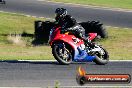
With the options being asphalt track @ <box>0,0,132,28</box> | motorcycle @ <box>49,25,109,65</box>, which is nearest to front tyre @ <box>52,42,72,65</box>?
motorcycle @ <box>49,25,109,65</box>

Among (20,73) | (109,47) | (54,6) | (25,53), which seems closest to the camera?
(20,73)

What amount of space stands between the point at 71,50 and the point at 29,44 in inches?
305

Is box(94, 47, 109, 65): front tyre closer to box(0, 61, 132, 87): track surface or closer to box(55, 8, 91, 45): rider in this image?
box(0, 61, 132, 87): track surface

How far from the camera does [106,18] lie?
104 ft

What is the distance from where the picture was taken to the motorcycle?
15625 millimetres

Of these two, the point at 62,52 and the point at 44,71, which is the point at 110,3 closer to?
the point at 62,52

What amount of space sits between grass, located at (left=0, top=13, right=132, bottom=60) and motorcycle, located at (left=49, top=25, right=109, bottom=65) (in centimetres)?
180

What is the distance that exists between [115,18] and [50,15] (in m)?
3.85

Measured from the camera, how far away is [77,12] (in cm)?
3356

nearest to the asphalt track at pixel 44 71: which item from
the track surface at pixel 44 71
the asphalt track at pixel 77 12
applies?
the track surface at pixel 44 71

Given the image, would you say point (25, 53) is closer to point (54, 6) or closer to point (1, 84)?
point (1, 84)

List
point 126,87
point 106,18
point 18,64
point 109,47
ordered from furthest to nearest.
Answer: point 106,18 → point 109,47 → point 18,64 → point 126,87

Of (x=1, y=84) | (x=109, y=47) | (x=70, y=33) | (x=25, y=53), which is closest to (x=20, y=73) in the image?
(x=1, y=84)

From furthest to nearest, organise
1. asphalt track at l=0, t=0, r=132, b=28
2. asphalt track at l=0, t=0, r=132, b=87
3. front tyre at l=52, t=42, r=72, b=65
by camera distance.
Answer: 1. asphalt track at l=0, t=0, r=132, b=28
2. front tyre at l=52, t=42, r=72, b=65
3. asphalt track at l=0, t=0, r=132, b=87
